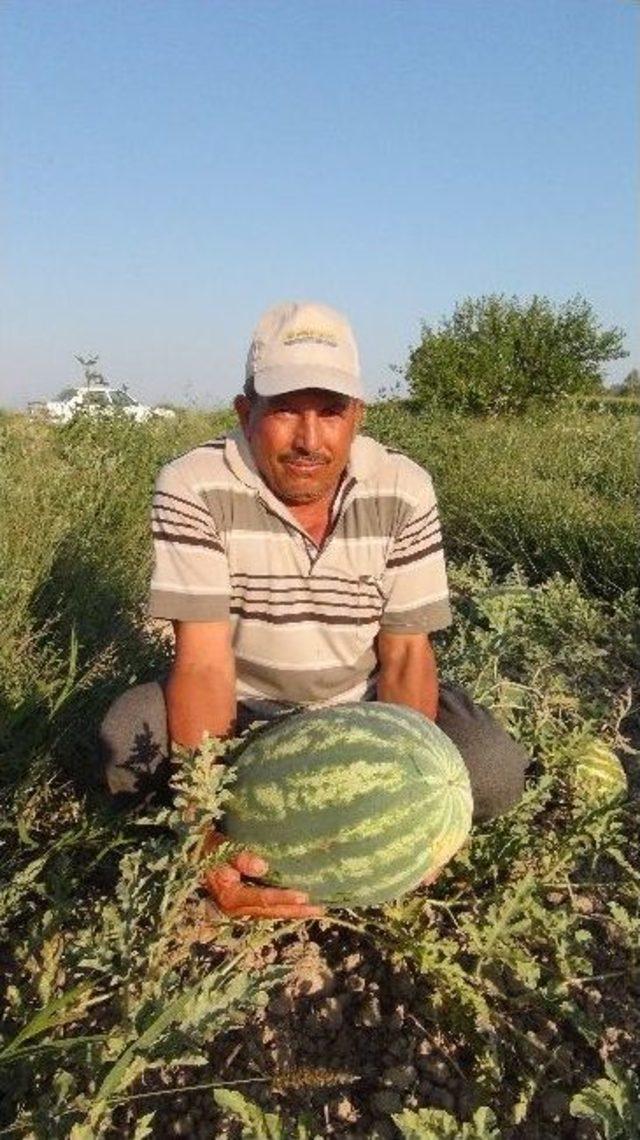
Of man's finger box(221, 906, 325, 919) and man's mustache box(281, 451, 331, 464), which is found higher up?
man's mustache box(281, 451, 331, 464)

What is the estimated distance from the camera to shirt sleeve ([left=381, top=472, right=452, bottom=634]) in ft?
8.91

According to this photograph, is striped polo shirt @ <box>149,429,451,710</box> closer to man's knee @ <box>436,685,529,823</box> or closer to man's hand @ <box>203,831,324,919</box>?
man's knee @ <box>436,685,529,823</box>

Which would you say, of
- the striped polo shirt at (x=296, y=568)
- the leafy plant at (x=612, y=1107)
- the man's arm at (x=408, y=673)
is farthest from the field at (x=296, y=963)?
the striped polo shirt at (x=296, y=568)

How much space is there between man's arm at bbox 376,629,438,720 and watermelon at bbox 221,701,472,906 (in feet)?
1.67

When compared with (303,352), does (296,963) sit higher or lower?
lower

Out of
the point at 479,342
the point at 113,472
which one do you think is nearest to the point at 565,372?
the point at 479,342

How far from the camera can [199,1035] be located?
65.9 inches

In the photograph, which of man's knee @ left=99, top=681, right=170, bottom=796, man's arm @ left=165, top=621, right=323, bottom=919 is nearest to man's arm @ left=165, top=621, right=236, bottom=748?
man's arm @ left=165, top=621, right=323, bottom=919

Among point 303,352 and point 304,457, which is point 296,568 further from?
point 303,352

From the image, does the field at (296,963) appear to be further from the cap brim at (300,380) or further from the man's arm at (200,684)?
the cap brim at (300,380)

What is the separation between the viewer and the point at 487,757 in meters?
2.68

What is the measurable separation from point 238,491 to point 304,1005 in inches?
49.1

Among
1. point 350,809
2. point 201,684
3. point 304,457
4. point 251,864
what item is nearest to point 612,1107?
point 350,809

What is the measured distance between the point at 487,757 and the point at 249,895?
0.81 meters
